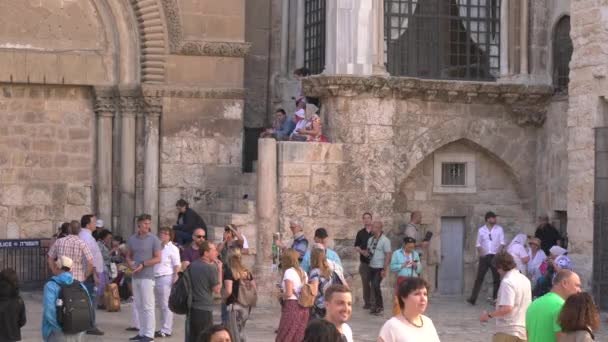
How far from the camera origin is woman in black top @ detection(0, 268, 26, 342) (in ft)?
38.8

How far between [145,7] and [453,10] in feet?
15.5

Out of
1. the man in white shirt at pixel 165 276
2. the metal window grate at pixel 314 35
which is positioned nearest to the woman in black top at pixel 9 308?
the man in white shirt at pixel 165 276

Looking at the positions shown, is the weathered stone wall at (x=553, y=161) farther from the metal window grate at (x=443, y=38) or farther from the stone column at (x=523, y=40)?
the metal window grate at (x=443, y=38)

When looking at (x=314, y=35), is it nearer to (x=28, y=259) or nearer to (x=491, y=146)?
(x=491, y=146)

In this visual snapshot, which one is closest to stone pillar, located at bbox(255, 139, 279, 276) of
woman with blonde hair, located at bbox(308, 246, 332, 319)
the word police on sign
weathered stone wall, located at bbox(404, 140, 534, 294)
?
weathered stone wall, located at bbox(404, 140, 534, 294)

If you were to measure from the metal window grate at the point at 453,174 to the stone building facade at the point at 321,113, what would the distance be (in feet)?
0.13

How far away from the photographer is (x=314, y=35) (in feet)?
72.3

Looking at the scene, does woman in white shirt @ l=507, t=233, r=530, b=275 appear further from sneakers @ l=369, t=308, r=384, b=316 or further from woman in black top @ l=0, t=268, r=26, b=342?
woman in black top @ l=0, t=268, r=26, b=342

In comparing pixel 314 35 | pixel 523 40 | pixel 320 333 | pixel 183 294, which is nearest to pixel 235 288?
pixel 183 294

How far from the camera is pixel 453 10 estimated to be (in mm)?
21531

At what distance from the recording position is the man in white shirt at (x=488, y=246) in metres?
20.4

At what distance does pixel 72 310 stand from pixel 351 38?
917 cm

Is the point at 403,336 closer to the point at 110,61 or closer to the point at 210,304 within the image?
the point at 210,304

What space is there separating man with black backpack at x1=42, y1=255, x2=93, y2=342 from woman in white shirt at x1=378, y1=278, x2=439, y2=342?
13.8 feet
